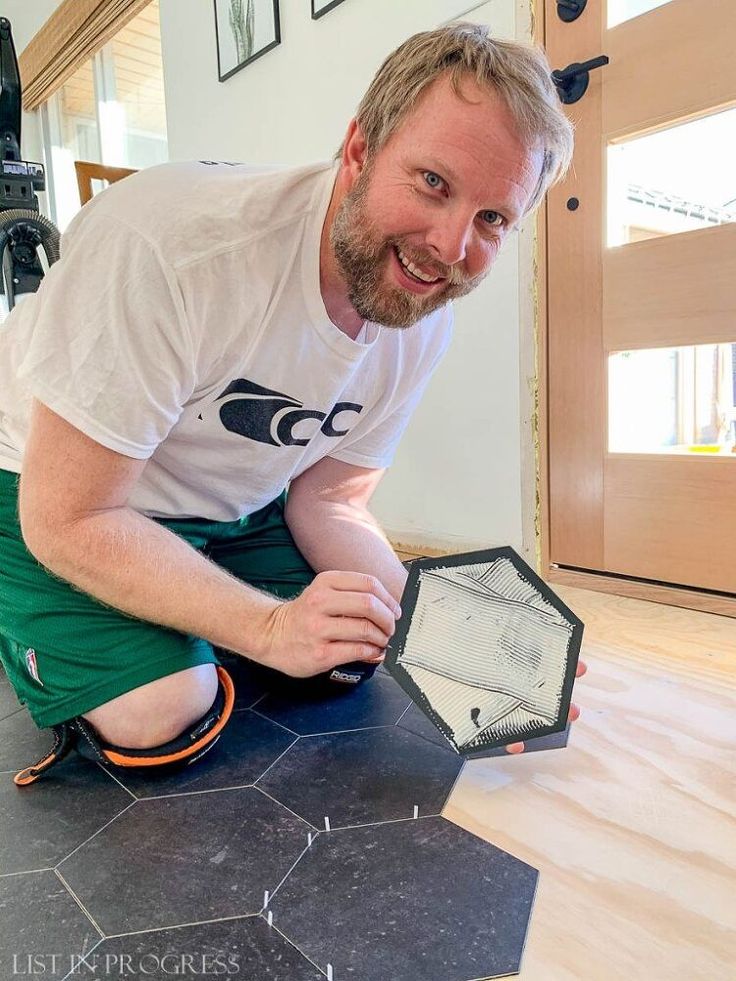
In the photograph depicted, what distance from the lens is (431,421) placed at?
1800 mm

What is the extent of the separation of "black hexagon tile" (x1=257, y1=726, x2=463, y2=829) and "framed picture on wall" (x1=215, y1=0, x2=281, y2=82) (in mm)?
2041

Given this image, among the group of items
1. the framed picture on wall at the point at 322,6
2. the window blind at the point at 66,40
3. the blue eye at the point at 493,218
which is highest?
the window blind at the point at 66,40

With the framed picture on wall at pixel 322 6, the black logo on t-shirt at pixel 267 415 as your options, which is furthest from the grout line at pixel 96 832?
the framed picture on wall at pixel 322 6

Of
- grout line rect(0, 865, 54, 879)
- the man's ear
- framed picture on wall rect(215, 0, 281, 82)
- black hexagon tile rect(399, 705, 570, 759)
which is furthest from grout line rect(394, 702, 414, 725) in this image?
framed picture on wall rect(215, 0, 281, 82)

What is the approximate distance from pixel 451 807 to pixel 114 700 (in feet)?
1.33

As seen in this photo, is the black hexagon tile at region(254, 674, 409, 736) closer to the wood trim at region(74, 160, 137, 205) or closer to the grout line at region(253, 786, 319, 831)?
the grout line at region(253, 786, 319, 831)

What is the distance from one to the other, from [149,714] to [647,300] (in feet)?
3.79

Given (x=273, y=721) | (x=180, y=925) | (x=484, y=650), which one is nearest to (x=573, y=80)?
(x=484, y=650)

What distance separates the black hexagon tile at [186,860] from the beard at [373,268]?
0.56 metres

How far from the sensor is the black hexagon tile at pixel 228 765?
0.81 meters

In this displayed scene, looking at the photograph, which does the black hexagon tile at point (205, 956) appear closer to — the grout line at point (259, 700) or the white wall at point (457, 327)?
the grout line at point (259, 700)

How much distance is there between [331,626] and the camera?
2.25 ft

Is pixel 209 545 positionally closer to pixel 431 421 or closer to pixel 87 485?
pixel 87 485


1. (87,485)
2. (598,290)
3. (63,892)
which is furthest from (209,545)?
(598,290)
